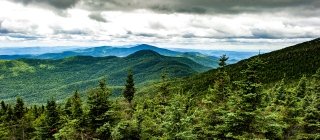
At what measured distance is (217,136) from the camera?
84.4ft

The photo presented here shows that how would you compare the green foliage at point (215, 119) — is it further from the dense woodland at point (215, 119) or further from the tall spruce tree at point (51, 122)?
the tall spruce tree at point (51, 122)

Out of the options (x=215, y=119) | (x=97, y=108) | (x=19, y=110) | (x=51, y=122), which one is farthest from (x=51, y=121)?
(x=215, y=119)

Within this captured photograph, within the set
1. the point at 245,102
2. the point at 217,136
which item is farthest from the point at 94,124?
the point at 245,102

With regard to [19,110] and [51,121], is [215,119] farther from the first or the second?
[19,110]

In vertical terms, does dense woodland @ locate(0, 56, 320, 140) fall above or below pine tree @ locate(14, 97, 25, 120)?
above

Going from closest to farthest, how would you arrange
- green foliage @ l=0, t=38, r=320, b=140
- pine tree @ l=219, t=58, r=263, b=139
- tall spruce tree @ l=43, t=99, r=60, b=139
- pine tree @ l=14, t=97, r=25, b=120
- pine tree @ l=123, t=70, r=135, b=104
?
pine tree @ l=219, t=58, r=263, b=139, green foliage @ l=0, t=38, r=320, b=140, pine tree @ l=123, t=70, r=135, b=104, tall spruce tree @ l=43, t=99, r=60, b=139, pine tree @ l=14, t=97, r=25, b=120

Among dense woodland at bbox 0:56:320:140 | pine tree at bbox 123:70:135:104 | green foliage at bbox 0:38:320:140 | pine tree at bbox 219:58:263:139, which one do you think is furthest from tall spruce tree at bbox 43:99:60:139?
pine tree at bbox 219:58:263:139

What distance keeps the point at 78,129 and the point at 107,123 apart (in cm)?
323

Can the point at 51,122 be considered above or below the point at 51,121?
below

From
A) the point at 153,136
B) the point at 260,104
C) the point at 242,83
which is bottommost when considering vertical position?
the point at 153,136

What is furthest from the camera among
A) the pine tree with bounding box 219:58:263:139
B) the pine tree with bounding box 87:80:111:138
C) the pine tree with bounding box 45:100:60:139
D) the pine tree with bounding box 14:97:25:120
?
the pine tree with bounding box 14:97:25:120

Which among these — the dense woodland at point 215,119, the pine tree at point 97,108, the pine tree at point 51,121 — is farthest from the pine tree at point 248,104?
the pine tree at point 51,121

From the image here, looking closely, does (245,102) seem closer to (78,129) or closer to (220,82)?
(220,82)

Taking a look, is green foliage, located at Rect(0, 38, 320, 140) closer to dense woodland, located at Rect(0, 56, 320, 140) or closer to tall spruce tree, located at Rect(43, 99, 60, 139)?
dense woodland, located at Rect(0, 56, 320, 140)
